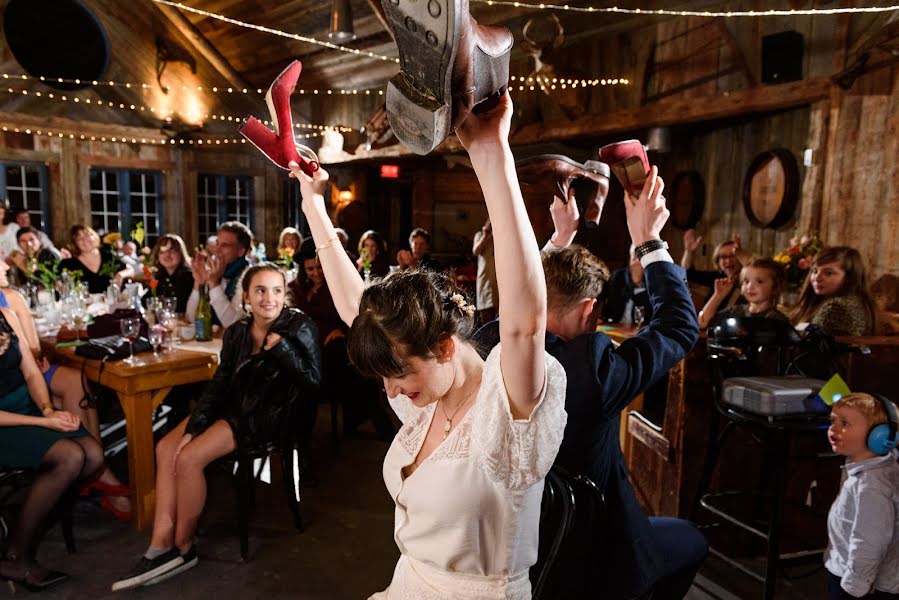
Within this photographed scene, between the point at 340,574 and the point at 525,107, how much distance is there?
5.41 m

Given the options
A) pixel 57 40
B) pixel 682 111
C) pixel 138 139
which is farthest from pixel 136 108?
pixel 682 111

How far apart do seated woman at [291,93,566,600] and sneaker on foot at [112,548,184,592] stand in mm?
1721

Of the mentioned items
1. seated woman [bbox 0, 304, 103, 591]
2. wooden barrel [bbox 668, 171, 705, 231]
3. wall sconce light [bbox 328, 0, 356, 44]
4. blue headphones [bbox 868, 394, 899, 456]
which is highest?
wall sconce light [bbox 328, 0, 356, 44]

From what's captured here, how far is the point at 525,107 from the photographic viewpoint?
6.67 metres

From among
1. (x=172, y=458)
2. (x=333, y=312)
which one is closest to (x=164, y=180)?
(x=333, y=312)

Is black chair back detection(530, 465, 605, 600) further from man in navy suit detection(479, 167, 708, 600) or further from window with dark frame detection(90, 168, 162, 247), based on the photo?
window with dark frame detection(90, 168, 162, 247)

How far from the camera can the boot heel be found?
64 centimetres

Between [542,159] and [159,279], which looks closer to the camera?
[542,159]

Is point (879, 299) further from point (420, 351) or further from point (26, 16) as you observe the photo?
point (26, 16)

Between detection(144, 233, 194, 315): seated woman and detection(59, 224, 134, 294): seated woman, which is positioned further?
detection(59, 224, 134, 294): seated woman

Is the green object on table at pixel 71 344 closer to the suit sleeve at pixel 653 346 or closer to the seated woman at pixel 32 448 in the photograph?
the seated woman at pixel 32 448

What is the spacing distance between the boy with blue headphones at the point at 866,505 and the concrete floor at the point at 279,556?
52 centimetres

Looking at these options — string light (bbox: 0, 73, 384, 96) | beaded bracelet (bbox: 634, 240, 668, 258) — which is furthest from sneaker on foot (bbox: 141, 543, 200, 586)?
string light (bbox: 0, 73, 384, 96)

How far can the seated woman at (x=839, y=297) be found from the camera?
2.71m
